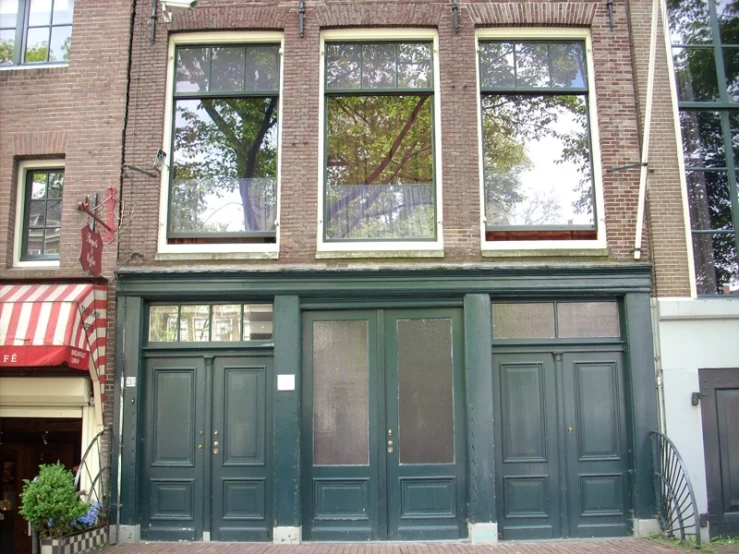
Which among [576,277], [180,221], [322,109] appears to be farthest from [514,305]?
[180,221]

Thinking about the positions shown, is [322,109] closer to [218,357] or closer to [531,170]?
[531,170]

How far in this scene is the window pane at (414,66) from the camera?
8984 mm

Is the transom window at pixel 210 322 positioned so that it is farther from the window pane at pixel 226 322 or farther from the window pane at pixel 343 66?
the window pane at pixel 343 66

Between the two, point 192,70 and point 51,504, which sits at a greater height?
point 192,70

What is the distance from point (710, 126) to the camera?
29.4 feet

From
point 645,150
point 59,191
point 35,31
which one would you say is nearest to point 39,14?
point 35,31

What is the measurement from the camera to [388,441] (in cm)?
824

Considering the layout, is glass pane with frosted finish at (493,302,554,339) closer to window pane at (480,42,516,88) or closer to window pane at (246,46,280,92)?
window pane at (480,42,516,88)

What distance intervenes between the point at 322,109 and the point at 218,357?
12.3 ft

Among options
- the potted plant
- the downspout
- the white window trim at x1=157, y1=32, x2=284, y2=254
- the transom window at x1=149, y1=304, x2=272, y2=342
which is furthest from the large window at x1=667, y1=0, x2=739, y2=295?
the potted plant

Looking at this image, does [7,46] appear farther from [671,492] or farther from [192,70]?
[671,492]

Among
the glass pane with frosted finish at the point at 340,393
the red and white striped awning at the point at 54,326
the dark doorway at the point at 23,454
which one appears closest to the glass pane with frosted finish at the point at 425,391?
the glass pane with frosted finish at the point at 340,393

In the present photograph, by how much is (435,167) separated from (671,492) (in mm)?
5203

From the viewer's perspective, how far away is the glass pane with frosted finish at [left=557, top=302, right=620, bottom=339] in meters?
8.55
